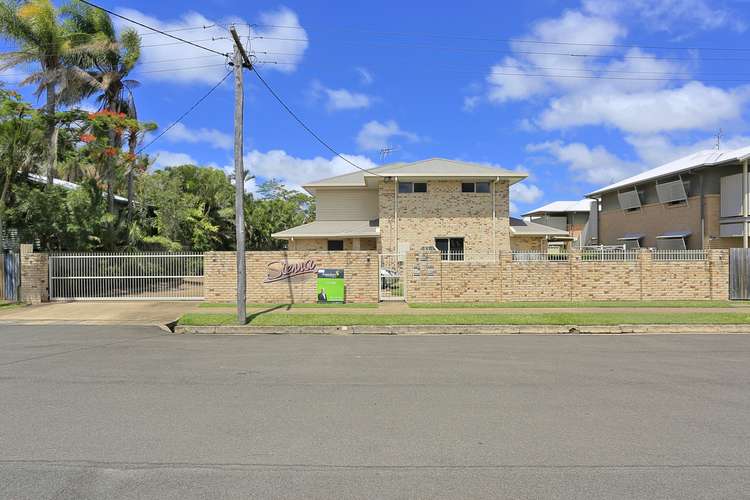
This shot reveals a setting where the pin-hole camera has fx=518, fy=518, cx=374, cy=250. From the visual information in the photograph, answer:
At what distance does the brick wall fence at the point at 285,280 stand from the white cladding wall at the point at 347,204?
1208 cm

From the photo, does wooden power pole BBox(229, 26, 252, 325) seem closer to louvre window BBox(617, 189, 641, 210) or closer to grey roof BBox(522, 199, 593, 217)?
louvre window BBox(617, 189, 641, 210)

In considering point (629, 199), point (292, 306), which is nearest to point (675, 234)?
point (629, 199)

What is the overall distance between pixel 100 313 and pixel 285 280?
5.62 m

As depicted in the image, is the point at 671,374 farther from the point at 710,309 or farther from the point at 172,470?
the point at 710,309

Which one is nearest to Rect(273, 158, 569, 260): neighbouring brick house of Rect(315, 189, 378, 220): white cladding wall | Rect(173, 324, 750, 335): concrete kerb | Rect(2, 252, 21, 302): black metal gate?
Rect(315, 189, 378, 220): white cladding wall

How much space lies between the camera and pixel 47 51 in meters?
22.1

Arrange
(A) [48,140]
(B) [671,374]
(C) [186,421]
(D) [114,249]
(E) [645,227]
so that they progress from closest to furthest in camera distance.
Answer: (C) [186,421] → (B) [671,374] → (A) [48,140] → (D) [114,249] → (E) [645,227]

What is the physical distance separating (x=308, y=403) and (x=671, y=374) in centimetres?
545

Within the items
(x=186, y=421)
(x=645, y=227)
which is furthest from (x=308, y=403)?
(x=645, y=227)

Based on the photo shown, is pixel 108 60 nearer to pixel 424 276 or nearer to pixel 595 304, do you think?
pixel 424 276

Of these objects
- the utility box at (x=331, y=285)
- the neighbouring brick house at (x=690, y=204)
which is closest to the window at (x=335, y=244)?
the utility box at (x=331, y=285)

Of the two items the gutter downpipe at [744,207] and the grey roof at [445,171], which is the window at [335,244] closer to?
the grey roof at [445,171]

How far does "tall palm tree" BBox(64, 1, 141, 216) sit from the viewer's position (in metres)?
23.5

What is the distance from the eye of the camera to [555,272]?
1788cm
